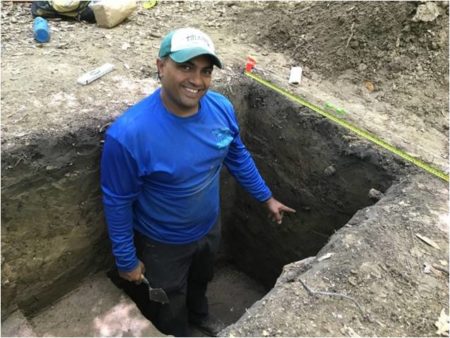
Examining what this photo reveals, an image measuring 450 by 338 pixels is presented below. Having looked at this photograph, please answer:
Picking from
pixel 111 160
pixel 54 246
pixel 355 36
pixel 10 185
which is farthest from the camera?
pixel 355 36

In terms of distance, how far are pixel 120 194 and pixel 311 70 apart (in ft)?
8.61

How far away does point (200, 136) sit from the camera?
303 centimetres

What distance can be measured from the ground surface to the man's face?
934 millimetres

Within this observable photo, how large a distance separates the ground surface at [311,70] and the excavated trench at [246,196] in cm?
15

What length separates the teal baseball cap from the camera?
8.77 ft

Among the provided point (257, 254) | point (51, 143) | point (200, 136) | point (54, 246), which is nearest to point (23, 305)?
point (54, 246)

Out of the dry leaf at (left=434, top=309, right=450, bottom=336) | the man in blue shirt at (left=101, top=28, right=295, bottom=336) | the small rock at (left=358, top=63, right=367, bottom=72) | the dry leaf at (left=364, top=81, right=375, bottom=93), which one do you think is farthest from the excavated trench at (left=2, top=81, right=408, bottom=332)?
the dry leaf at (left=434, top=309, right=450, bottom=336)

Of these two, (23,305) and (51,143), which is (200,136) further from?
(23,305)

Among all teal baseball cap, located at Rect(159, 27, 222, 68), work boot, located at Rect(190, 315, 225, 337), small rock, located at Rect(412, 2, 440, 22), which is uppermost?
teal baseball cap, located at Rect(159, 27, 222, 68)

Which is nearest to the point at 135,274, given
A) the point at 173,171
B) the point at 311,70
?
the point at 173,171

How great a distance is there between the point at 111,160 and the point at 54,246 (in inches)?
47.4

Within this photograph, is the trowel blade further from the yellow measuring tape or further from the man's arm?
the yellow measuring tape

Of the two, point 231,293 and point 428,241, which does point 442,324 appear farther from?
point 231,293

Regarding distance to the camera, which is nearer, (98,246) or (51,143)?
(51,143)
